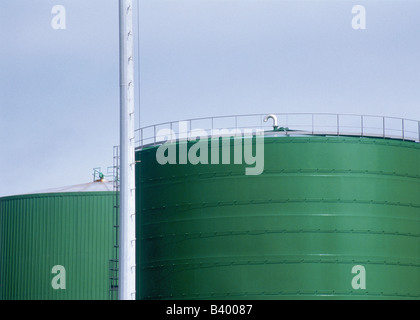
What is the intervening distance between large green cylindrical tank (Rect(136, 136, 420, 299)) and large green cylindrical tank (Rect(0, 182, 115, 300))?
1387 centimetres

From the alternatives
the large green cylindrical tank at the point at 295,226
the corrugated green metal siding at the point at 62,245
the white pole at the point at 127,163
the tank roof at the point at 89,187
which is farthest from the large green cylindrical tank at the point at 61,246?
the white pole at the point at 127,163

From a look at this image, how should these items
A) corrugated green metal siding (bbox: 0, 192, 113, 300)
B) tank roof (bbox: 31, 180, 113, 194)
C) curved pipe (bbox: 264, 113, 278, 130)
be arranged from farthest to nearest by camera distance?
tank roof (bbox: 31, 180, 113, 194)
corrugated green metal siding (bbox: 0, 192, 113, 300)
curved pipe (bbox: 264, 113, 278, 130)

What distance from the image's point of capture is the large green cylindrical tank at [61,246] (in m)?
47.6

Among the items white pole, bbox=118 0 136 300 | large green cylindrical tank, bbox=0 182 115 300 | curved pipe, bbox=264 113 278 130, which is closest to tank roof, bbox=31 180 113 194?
large green cylindrical tank, bbox=0 182 115 300

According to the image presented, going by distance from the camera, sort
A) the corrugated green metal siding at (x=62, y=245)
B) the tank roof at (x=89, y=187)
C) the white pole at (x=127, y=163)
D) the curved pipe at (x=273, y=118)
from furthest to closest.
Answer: the tank roof at (x=89, y=187)
the corrugated green metal siding at (x=62, y=245)
the curved pipe at (x=273, y=118)
the white pole at (x=127, y=163)

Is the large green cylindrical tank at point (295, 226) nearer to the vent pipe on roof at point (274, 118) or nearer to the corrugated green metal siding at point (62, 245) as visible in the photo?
the vent pipe on roof at point (274, 118)

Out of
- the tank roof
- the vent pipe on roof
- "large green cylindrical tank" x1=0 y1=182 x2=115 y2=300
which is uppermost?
the vent pipe on roof

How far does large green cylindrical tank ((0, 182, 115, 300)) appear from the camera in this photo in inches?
1874

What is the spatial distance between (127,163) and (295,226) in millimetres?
7588

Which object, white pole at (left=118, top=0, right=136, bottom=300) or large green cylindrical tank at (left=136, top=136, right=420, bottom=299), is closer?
white pole at (left=118, top=0, right=136, bottom=300)

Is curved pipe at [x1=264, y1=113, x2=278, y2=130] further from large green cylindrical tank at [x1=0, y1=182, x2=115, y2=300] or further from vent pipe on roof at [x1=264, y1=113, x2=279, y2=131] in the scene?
large green cylindrical tank at [x1=0, y1=182, x2=115, y2=300]

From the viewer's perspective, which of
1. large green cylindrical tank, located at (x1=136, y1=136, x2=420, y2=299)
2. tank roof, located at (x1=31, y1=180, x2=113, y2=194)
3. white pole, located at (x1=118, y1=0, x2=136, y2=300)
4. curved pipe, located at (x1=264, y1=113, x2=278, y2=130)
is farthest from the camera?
tank roof, located at (x1=31, y1=180, x2=113, y2=194)

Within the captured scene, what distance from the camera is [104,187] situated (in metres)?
50.5

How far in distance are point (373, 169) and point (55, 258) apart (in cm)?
1979
